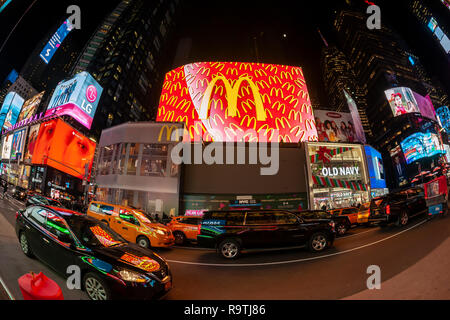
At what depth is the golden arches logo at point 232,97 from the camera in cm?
2585

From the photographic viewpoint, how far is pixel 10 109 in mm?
36406

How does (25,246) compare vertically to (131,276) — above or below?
above

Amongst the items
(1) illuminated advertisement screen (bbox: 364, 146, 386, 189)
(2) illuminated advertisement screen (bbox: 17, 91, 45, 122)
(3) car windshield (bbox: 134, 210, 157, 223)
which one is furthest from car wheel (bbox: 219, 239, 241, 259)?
(2) illuminated advertisement screen (bbox: 17, 91, 45, 122)

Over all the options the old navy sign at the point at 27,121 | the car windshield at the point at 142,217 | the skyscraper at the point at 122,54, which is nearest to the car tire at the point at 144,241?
the car windshield at the point at 142,217

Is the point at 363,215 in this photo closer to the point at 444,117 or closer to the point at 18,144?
the point at 18,144

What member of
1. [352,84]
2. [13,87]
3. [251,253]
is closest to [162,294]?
[251,253]

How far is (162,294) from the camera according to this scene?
11.6 feet

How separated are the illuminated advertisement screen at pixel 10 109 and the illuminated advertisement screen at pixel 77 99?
8.77 metres

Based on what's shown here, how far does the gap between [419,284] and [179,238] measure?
969 centimetres

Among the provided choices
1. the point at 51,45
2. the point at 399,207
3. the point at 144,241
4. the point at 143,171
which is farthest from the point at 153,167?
the point at 399,207

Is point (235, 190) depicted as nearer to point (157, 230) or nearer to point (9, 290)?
point (157, 230)

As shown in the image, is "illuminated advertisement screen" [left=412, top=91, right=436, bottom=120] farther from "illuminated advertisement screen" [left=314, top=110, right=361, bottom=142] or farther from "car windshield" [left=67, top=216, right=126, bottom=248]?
"car windshield" [left=67, top=216, right=126, bottom=248]

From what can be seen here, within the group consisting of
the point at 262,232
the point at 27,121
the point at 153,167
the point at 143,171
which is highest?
the point at 27,121
